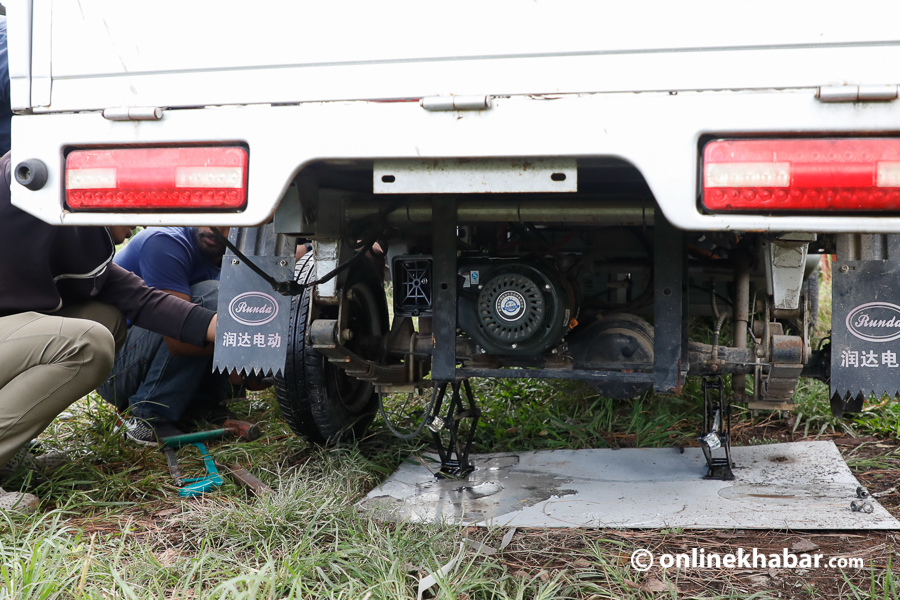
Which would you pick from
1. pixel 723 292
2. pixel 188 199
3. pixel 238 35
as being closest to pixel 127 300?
pixel 188 199

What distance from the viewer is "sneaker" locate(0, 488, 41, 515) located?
1964mm

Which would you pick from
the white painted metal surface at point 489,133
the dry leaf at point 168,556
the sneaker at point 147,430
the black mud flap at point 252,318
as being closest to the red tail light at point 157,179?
the white painted metal surface at point 489,133

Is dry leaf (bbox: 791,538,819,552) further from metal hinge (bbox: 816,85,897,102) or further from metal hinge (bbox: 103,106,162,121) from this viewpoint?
metal hinge (bbox: 103,106,162,121)

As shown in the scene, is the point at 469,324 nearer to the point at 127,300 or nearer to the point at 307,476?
the point at 307,476

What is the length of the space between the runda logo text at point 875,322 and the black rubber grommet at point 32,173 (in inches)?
74.9

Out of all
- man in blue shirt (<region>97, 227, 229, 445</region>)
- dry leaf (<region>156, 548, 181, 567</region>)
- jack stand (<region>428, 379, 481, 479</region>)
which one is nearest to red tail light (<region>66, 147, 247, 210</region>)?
dry leaf (<region>156, 548, 181, 567</region>)

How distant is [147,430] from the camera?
2.80m

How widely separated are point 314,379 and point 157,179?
1.02 m

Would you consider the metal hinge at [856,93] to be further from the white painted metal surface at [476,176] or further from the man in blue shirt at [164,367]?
the man in blue shirt at [164,367]

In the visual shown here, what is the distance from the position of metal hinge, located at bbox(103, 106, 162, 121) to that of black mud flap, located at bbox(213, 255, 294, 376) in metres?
0.63

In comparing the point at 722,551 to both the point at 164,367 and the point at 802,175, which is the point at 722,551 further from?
the point at 164,367

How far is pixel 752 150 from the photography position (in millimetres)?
1294

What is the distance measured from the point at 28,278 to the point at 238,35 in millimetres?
1232

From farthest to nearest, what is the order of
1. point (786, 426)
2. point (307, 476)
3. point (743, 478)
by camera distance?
point (786, 426)
point (743, 478)
point (307, 476)
